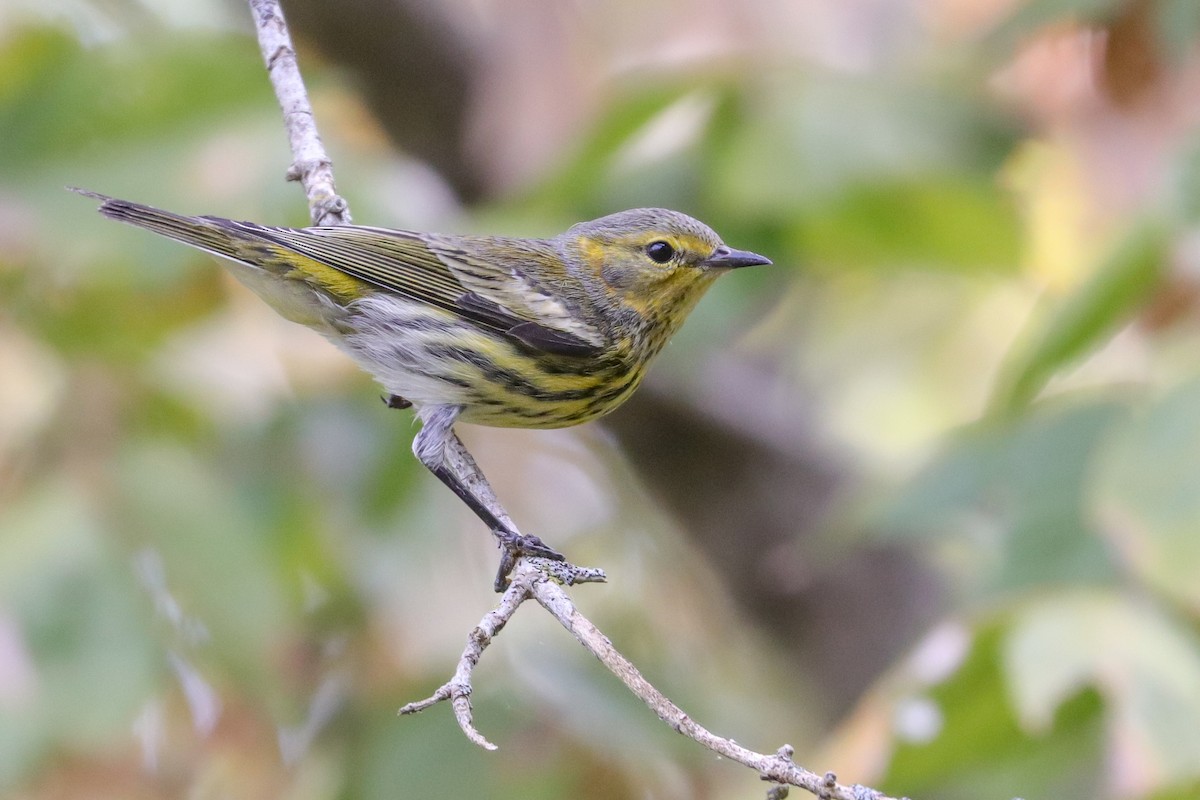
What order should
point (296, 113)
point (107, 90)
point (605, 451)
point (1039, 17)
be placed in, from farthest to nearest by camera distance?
point (605, 451), point (107, 90), point (1039, 17), point (296, 113)

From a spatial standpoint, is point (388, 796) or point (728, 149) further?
point (728, 149)

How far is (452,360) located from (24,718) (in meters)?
1.62

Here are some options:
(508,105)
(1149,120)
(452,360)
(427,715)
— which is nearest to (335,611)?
(427,715)

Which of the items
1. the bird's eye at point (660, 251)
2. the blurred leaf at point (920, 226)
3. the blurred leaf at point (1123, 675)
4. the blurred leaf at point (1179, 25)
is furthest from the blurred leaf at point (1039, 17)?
the blurred leaf at point (1123, 675)

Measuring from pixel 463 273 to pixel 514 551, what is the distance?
4.37ft

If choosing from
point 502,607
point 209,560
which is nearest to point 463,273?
point 209,560

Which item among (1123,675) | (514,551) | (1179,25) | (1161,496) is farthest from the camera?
(1179,25)

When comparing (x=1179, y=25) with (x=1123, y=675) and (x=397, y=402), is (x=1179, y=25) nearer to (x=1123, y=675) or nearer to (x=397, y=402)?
(x=1123, y=675)

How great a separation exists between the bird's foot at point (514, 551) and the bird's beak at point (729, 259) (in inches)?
46.8

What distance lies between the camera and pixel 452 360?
13.9 feet

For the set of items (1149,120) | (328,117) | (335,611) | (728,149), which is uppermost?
(1149,120)

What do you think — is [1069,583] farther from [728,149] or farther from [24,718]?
[24,718]

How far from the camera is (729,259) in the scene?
427 cm

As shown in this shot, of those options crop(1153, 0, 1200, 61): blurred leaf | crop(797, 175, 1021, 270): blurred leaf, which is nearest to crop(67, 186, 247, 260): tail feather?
crop(797, 175, 1021, 270): blurred leaf
